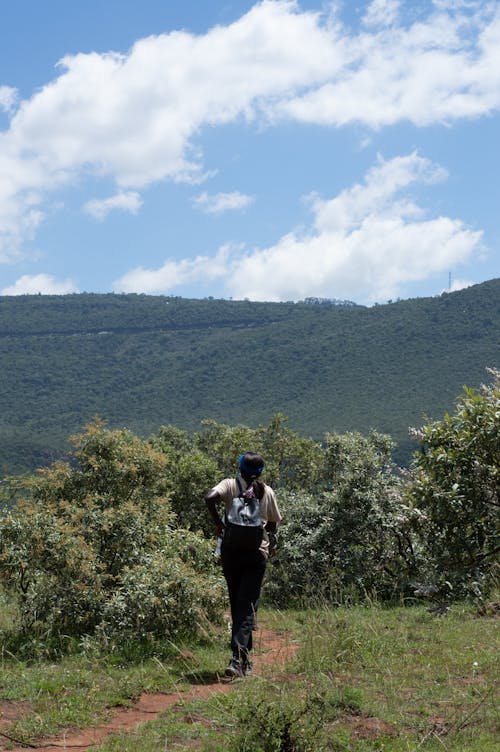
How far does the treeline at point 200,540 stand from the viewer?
728 centimetres

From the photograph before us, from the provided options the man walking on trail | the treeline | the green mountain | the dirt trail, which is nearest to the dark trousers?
the man walking on trail

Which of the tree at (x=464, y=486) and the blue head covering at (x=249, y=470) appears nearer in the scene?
the blue head covering at (x=249, y=470)

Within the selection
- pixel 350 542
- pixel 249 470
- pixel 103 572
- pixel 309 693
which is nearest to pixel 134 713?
pixel 309 693

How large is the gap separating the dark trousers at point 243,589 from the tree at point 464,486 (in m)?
1.67

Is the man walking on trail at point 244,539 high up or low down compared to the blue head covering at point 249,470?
down

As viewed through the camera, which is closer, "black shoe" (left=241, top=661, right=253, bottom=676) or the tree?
"black shoe" (left=241, top=661, right=253, bottom=676)

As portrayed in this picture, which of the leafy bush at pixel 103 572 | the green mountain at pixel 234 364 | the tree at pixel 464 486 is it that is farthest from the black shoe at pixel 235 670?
the green mountain at pixel 234 364

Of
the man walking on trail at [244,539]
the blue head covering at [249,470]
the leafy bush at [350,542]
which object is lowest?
the leafy bush at [350,542]

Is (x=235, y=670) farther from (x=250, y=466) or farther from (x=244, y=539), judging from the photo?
(x=250, y=466)

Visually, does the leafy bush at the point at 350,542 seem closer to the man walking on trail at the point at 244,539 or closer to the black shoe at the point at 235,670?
the man walking on trail at the point at 244,539

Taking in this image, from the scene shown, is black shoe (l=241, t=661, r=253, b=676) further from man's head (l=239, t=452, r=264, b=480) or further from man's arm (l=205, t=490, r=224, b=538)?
man's head (l=239, t=452, r=264, b=480)

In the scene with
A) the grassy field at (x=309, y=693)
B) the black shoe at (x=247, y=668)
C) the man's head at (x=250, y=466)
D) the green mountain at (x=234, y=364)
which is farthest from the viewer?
the green mountain at (x=234, y=364)

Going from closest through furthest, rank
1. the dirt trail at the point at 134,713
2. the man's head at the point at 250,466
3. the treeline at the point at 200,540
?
1. the dirt trail at the point at 134,713
2. the man's head at the point at 250,466
3. the treeline at the point at 200,540

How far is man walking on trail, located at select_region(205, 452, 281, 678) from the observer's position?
628 centimetres
